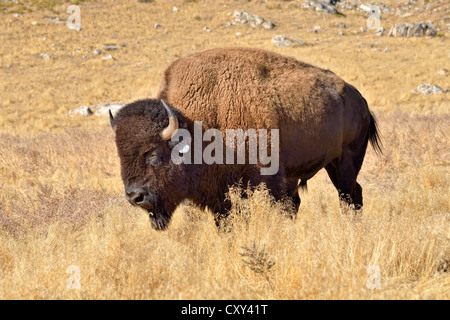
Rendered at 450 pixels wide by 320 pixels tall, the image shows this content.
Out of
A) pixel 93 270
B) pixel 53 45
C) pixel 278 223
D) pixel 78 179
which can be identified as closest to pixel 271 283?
pixel 278 223

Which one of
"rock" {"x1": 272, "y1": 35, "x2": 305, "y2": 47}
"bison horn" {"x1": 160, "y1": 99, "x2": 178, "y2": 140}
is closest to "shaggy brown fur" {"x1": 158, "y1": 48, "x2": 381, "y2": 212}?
"bison horn" {"x1": 160, "y1": 99, "x2": 178, "y2": 140}

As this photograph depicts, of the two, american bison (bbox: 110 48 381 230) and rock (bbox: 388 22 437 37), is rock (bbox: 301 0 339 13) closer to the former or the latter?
rock (bbox: 388 22 437 37)

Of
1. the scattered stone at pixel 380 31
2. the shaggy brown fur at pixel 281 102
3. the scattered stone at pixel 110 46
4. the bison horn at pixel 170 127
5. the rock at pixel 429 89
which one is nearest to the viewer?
the bison horn at pixel 170 127

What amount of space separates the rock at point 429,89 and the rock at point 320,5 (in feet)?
72.6

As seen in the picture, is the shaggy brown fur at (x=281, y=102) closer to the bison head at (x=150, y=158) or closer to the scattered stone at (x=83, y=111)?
the bison head at (x=150, y=158)

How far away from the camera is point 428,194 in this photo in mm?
6004

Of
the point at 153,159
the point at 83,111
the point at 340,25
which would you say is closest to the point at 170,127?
the point at 153,159

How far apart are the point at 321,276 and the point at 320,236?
0.73 metres

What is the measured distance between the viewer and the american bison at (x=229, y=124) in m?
4.29

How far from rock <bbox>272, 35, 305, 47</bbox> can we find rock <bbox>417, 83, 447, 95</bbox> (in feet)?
33.0

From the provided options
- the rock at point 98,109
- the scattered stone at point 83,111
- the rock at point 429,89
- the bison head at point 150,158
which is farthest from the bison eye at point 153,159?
the rock at point 429,89

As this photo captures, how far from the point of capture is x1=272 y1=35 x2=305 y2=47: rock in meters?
27.4

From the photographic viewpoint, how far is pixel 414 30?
30469 mm
